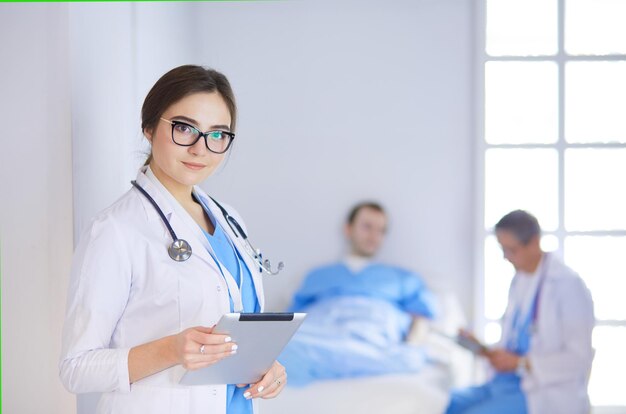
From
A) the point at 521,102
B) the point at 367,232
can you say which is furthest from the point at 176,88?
the point at 521,102

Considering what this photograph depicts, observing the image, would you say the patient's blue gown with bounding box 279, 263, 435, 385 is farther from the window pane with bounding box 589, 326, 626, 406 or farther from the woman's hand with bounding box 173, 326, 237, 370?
the woman's hand with bounding box 173, 326, 237, 370

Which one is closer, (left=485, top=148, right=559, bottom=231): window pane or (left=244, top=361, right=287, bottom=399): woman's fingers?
(left=244, top=361, right=287, bottom=399): woman's fingers

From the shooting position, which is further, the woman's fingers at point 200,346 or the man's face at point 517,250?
the man's face at point 517,250

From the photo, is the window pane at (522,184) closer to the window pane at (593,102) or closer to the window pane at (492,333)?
the window pane at (593,102)

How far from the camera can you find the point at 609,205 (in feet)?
6.87

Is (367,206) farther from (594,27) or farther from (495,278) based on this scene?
(594,27)

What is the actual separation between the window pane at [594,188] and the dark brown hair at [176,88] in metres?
1.09

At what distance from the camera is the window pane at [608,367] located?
6.82 ft

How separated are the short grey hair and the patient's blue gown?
28cm

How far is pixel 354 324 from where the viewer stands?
2061 mm

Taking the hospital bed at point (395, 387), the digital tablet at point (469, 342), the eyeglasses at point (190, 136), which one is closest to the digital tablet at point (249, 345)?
the eyeglasses at point (190, 136)

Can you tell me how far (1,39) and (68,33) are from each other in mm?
164

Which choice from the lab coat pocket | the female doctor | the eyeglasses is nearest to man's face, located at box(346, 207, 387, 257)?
the female doctor

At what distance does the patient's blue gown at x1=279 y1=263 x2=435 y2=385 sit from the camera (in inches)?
80.7
